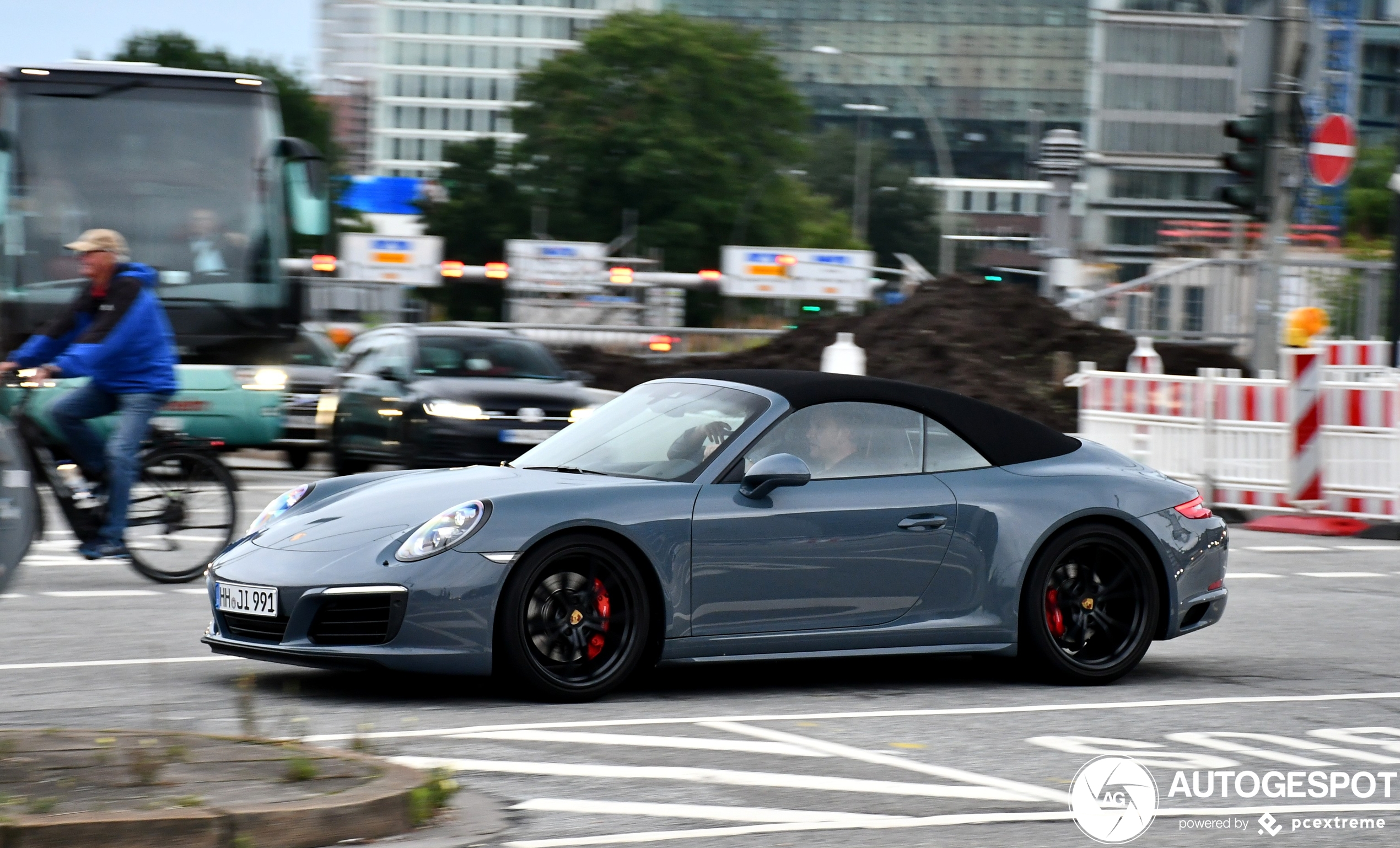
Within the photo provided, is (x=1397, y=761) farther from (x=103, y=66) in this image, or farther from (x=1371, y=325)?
(x=1371, y=325)

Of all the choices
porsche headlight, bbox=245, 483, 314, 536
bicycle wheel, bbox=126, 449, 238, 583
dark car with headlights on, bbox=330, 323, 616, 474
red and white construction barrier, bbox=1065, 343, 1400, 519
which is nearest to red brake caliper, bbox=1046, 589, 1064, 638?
porsche headlight, bbox=245, 483, 314, 536

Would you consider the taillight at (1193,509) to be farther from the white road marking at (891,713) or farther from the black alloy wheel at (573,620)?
the black alloy wheel at (573,620)

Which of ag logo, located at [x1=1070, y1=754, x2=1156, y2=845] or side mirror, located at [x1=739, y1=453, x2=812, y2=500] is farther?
side mirror, located at [x1=739, y1=453, x2=812, y2=500]

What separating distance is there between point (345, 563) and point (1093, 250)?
38854mm

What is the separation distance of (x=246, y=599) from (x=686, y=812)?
234 centimetres

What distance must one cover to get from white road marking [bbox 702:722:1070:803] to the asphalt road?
1 cm

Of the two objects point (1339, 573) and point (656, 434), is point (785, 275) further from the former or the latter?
point (656, 434)

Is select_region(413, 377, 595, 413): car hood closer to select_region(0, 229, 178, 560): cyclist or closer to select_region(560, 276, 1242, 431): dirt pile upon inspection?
select_region(0, 229, 178, 560): cyclist

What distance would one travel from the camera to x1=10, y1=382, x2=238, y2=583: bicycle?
34.3 ft

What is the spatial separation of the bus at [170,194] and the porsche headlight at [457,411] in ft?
7.13

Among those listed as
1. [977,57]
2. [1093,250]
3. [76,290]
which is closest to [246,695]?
[76,290]

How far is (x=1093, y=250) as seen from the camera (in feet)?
145

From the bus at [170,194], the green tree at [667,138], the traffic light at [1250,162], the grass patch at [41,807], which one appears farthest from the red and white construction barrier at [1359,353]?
the green tree at [667,138]

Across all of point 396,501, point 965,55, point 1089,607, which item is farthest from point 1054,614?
point 965,55
